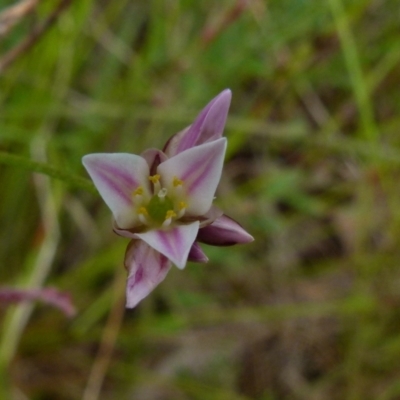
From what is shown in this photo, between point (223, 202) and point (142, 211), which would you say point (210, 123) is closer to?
point (142, 211)

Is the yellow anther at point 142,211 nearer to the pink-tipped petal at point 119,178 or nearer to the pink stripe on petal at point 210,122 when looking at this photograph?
the pink-tipped petal at point 119,178

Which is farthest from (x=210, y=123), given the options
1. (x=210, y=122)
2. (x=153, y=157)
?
(x=153, y=157)

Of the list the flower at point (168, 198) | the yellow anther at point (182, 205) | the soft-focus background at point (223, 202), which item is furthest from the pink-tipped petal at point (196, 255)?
the soft-focus background at point (223, 202)

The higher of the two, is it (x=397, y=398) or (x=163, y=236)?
(x=163, y=236)

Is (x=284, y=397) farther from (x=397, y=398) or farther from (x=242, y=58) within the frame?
(x=242, y=58)

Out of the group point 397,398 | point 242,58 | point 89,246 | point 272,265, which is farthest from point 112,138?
point 397,398
